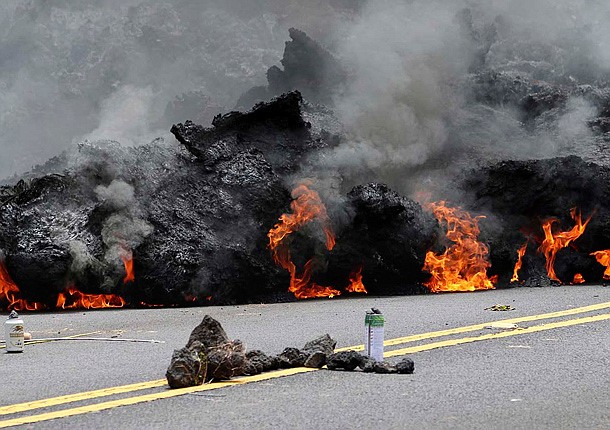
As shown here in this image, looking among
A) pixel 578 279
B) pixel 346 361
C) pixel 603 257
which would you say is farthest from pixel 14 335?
pixel 603 257

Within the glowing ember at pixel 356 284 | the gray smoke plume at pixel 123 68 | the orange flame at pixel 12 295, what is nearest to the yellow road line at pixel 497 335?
the glowing ember at pixel 356 284

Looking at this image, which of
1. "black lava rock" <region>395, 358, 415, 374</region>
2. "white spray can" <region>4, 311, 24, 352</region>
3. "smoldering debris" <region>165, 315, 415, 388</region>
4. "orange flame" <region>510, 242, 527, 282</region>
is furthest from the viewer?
"orange flame" <region>510, 242, 527, 282</region>

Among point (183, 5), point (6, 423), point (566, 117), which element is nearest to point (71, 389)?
point (6, 423)

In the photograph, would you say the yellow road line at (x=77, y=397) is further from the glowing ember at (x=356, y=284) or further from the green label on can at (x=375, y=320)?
the glowing ember at (x=356, y=284)

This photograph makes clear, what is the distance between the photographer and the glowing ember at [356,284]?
18109mm

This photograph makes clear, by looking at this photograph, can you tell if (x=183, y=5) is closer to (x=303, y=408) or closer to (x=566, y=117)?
(x=566, y=117)

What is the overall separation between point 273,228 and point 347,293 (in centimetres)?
222

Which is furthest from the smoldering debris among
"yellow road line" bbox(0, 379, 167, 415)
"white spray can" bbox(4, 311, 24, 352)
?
"white spray can" bbox(4, 311, 24, 352)

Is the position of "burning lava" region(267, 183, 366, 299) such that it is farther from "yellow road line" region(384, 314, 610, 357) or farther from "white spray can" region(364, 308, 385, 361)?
"white spray can" region(364, 308, 385, 361)

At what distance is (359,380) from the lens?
22.8 ft

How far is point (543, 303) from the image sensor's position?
13.2 meters

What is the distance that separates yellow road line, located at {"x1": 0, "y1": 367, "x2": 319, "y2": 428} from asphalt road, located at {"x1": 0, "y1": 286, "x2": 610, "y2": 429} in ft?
0.21

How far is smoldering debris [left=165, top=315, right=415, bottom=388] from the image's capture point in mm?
6715

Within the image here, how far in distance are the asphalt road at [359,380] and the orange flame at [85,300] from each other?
3.53 m
